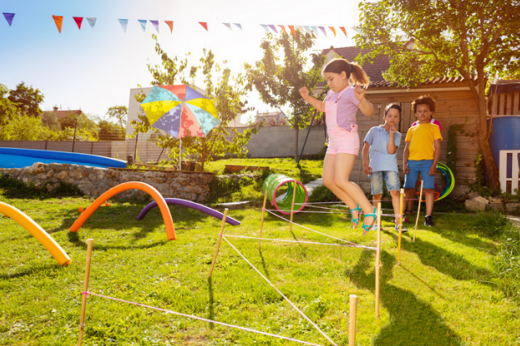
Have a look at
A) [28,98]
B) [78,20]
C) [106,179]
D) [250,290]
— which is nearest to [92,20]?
[78,20]

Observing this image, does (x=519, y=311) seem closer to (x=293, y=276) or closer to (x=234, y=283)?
(x=293, y=276)

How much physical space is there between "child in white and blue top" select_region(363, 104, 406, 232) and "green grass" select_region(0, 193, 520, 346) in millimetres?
691

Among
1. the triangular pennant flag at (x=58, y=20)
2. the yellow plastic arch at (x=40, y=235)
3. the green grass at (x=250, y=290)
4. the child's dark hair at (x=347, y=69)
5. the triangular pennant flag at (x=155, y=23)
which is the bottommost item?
the green grass at (x=250, y=290)

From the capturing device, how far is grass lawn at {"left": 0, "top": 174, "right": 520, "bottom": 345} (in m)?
2.28

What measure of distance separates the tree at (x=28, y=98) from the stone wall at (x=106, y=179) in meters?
23.8

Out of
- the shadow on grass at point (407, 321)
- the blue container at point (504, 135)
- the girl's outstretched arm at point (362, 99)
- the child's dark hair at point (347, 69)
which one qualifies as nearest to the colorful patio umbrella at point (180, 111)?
the child's dark hair at point (347, 69)

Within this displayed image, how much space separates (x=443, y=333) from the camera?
7.44 ft

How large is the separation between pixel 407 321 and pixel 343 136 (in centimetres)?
195

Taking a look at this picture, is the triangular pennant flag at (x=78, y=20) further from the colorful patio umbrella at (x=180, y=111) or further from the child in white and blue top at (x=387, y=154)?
the child in white and blue top at (x=387, y=154)

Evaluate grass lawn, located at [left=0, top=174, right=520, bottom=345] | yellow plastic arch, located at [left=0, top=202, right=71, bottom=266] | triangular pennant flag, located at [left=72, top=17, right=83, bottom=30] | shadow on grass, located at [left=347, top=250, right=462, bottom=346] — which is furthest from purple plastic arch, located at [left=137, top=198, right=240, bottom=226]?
triangular pennant flag, located at [left=72, top=17, right=83, bottom=30]

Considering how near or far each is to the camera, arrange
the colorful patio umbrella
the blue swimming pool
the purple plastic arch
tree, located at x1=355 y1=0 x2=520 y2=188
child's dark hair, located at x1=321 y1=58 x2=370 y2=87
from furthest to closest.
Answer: the blue swimming pool → the colorful patio umbrella → tree, located at x1=355 y1=0 x2=520 y2=188 → the purple plastic arch → child's dark hair, located at x1=321 y1=58 x2=370 y2=87

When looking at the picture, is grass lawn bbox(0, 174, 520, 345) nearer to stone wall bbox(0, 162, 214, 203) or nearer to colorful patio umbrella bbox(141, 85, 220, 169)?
stone wall bbox(0, 162, 214, 203)

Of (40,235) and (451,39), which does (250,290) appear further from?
(451,39)

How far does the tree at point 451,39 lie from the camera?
6945mm
